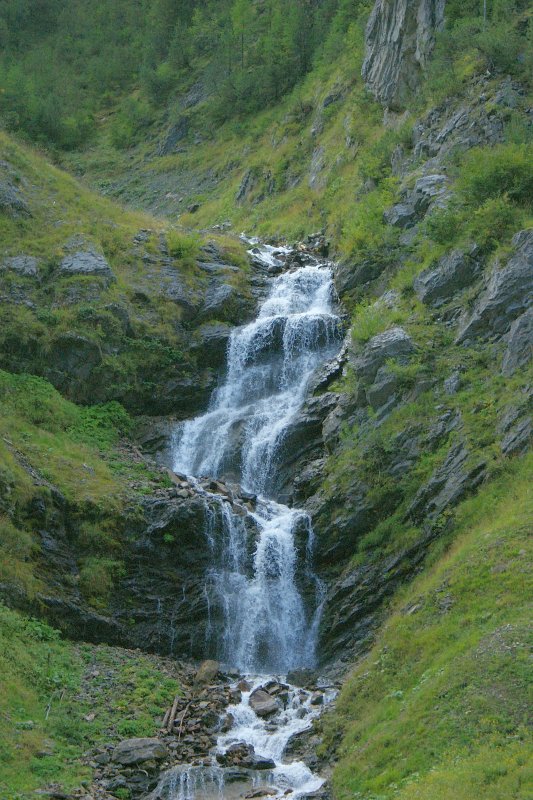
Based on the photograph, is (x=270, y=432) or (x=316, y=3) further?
(x=316, y=3)

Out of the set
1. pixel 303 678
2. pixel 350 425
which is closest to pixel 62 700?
pixel 303 678

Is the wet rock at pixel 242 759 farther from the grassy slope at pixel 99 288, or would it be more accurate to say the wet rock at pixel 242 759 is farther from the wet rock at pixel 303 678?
the grassy slope at pixel 99 288

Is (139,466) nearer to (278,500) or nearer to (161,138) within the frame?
(278,500)

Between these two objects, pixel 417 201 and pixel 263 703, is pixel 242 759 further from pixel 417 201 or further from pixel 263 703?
pixel 417 201

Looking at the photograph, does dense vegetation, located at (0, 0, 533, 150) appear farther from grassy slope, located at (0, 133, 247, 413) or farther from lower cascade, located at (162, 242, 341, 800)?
grassy slope, located at (0, 133, 247, 413)

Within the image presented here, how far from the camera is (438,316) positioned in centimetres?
2545

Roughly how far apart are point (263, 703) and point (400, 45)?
1214 inches

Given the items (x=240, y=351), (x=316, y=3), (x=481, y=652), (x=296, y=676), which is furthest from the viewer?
(x=316, y=3)

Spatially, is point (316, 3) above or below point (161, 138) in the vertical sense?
above

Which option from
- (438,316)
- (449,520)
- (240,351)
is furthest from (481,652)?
(240,351)

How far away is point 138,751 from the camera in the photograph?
16750mm

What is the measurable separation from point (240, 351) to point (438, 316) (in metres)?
8.04

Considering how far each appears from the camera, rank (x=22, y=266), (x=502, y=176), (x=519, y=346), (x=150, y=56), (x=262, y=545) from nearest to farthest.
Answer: (x=519, y=346), (x=262, y=545), (x=502, y=176), (x=22, y=266), (x=150, y=56)

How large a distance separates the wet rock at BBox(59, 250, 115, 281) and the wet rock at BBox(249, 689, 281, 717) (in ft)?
55.7
